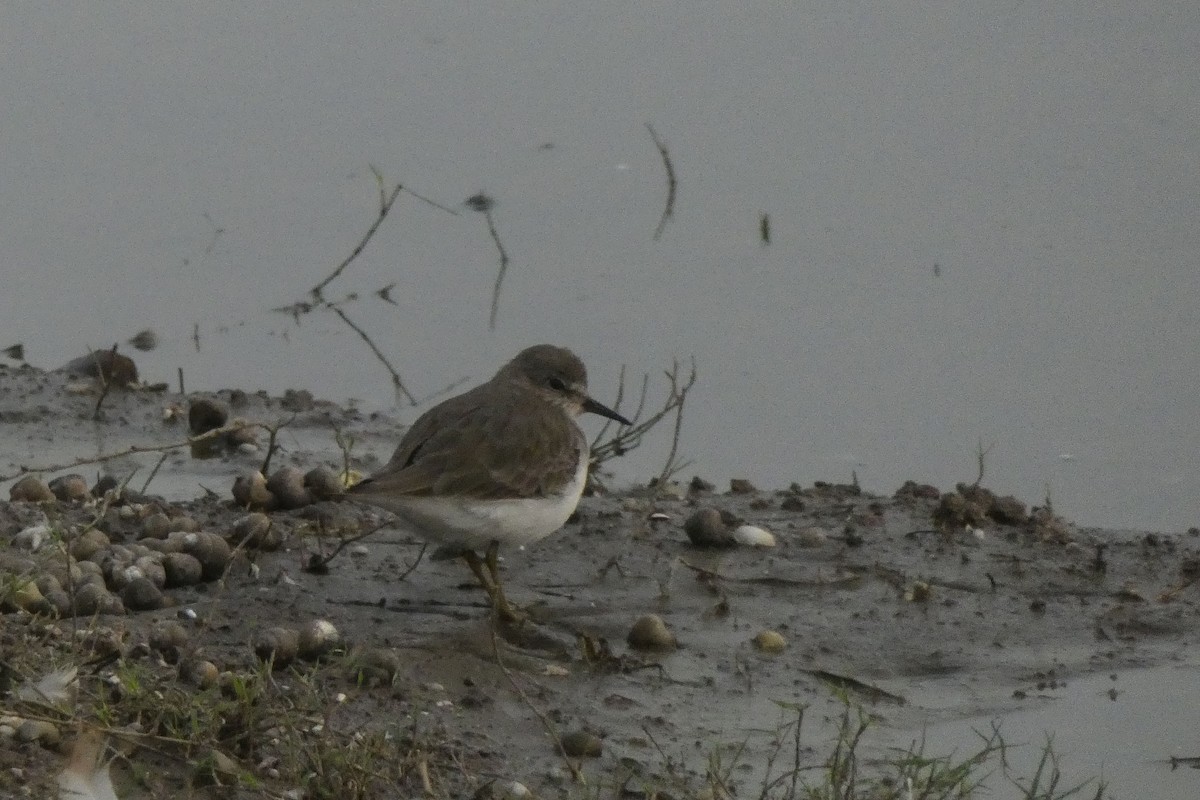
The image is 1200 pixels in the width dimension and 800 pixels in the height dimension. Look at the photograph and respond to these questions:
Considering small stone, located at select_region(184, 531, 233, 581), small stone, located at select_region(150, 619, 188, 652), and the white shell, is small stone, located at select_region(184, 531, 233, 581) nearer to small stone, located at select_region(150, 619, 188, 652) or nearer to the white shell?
small stone, located at select_region(150, 619, 188, 652)

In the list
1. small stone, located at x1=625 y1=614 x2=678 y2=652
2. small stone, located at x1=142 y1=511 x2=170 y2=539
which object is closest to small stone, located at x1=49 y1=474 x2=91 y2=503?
small stone, located at x1=142 y1=511 x2=170 y2=539

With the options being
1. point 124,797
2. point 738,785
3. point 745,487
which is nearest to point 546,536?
point 745,487

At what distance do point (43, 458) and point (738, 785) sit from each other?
12.9 ft

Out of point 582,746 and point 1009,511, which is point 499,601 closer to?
point 582,746

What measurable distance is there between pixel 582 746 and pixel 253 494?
2369 mm

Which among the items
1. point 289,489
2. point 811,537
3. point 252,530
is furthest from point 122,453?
point 811,537

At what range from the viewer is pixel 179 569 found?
22.6ft

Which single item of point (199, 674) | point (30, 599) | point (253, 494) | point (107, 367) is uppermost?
Answer: point (107, 367)

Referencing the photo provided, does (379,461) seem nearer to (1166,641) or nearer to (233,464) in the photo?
(233,464)

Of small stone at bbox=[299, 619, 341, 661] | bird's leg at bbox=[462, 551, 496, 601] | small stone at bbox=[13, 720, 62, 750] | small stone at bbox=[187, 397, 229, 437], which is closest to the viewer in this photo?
small stone at bbox=[13, 720, 62, 750]

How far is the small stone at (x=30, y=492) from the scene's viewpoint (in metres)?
7.66

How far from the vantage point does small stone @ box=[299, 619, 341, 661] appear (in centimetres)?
620

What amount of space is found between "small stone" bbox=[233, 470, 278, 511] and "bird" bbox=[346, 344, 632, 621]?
0.66m

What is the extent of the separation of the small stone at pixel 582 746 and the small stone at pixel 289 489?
2.25 m
